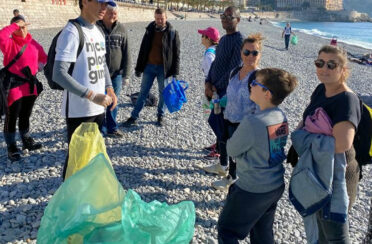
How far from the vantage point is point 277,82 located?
2.21 m

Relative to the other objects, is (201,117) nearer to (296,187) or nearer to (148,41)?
(148,41)

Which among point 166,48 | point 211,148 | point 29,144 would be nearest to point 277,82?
point 211,148

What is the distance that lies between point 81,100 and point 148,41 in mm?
2907

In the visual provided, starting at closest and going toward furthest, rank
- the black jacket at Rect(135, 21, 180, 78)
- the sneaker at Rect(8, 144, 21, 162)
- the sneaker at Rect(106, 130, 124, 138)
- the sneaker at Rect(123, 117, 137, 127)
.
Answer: the sneaker at Rect(8, 144, 21, 162) < the sneaker at Rect(106, 130, 124, 138) < the black jacket at Rect(135, 21, 180, 78) < the sneaker at Rect(123, 117, 137, 127)

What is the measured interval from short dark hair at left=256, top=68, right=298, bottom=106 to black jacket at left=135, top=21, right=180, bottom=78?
11.6 ft

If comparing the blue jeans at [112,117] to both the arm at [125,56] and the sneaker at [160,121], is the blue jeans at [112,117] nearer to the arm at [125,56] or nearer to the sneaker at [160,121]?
the arm at [125,56]

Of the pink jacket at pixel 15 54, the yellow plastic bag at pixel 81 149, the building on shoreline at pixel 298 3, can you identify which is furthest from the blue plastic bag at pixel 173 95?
the building on shoreline at pixel 298 3

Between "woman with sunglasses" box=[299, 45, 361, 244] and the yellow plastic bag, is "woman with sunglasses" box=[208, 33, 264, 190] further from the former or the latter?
the yellow plastic bag

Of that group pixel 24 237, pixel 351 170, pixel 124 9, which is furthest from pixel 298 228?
pixel 124 9

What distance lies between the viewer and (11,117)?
13.8 ft

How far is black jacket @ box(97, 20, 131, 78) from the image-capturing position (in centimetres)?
502

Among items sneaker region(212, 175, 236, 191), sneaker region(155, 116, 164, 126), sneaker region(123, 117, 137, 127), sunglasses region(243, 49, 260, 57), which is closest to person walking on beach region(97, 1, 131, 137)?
sneaker region(123, 117, 137, 127)

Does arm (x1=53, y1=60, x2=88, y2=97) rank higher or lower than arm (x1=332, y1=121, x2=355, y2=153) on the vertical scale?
higher

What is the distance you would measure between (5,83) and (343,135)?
12.6 feet
